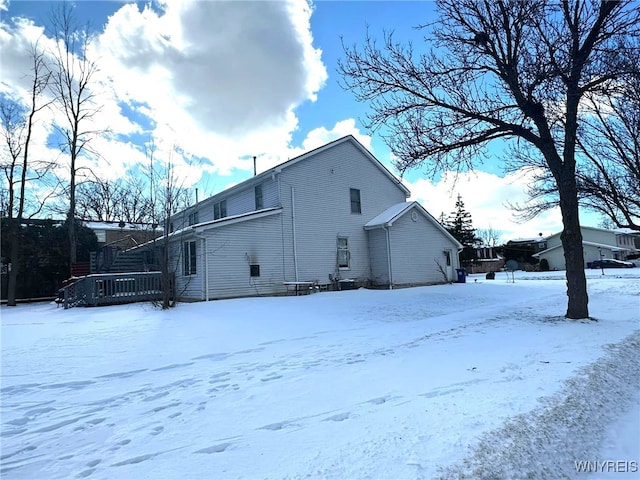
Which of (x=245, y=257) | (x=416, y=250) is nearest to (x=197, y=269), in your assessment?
(x=245, y=257)

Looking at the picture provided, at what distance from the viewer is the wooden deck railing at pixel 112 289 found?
14602 millimetres

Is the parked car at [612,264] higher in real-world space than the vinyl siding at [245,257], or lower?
lower

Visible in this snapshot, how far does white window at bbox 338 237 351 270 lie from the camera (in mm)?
20709

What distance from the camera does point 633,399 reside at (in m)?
5.25

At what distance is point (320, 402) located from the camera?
14.8ft

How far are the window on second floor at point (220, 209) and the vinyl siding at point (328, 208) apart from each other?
560cm

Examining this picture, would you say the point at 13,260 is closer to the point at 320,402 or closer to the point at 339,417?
the point at 320,402

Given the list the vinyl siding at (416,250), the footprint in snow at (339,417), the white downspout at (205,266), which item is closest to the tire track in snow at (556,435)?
the footprint in snow at (339,417)

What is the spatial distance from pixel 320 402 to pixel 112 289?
43.4ft

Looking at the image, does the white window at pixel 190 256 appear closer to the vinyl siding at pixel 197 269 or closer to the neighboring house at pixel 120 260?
the vinyl siding at pixel 197 269

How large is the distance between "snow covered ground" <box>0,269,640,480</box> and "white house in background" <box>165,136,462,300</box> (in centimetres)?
710

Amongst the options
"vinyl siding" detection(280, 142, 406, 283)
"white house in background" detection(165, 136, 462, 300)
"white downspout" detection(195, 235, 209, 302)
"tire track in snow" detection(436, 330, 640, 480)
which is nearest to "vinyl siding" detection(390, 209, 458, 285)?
"white house in background" detection(165, 136, 462, 300)

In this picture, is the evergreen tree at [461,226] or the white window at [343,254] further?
the evergreen tree at [461,226]

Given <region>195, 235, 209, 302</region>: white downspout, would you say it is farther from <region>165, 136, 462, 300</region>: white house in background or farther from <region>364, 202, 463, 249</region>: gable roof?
<region>364, 202, 463, 249</region>: gable roof
